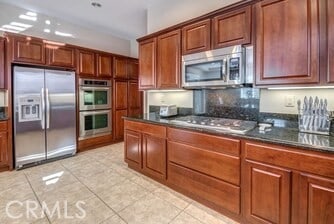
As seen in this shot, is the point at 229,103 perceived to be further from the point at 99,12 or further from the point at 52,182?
the point at 99,12

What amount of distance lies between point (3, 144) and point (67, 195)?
5.39ft

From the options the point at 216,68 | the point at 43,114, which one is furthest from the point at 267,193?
the point at 43,114

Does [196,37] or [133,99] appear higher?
[196,37]

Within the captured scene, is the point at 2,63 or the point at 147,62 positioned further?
the point at 147,62

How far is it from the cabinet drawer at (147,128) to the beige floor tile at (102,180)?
76 cm

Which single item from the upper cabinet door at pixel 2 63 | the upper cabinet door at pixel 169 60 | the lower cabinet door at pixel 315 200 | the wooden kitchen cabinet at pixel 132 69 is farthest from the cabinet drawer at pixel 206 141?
the wooden kitchen cabinet at pixel 132 69

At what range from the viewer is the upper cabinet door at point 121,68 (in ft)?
15.6

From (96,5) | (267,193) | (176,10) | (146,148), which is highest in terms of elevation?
(96,5)

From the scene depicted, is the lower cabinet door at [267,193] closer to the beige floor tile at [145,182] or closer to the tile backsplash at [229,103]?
the tile backsplash at [229,103]

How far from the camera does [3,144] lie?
3113 mm

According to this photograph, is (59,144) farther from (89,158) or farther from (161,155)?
→ (161,155)

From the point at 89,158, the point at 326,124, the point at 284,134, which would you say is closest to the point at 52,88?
the point at 89,158

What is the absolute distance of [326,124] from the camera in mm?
1711

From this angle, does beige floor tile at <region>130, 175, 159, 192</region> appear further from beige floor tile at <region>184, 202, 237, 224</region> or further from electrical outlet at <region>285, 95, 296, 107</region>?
electrical outlet at <region>285, 95, 296, 107</region>
